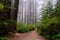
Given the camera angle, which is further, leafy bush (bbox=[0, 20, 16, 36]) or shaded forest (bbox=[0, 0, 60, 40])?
leafy bush (bbox=[0, 20, 16, 36])

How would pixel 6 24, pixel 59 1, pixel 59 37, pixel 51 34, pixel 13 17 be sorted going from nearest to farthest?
1. pixel 59 37
2. pixel 51 34
3. pixel 6 24
4. pixel 59 1
5. pixel 13 17

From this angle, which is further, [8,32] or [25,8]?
[25,8]

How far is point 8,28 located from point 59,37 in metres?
4.35

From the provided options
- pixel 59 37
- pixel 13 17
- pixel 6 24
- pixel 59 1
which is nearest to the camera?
pixel 59 37

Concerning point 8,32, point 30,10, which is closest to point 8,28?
point 8,32

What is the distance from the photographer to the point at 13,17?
13188 mm

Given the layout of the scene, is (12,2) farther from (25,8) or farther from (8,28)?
(25,8)

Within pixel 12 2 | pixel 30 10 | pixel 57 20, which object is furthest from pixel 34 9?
pixel 57 20

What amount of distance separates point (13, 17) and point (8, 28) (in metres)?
1.47

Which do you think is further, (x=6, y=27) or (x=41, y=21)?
(x=41, y=21)

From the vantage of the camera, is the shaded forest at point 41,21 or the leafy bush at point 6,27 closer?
the shaded forest at point 41,21

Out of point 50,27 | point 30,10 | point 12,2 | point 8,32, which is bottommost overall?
point 30,10

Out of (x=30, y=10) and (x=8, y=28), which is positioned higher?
(x=8, y=28)

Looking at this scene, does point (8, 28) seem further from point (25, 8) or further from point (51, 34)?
point (25, 8)
